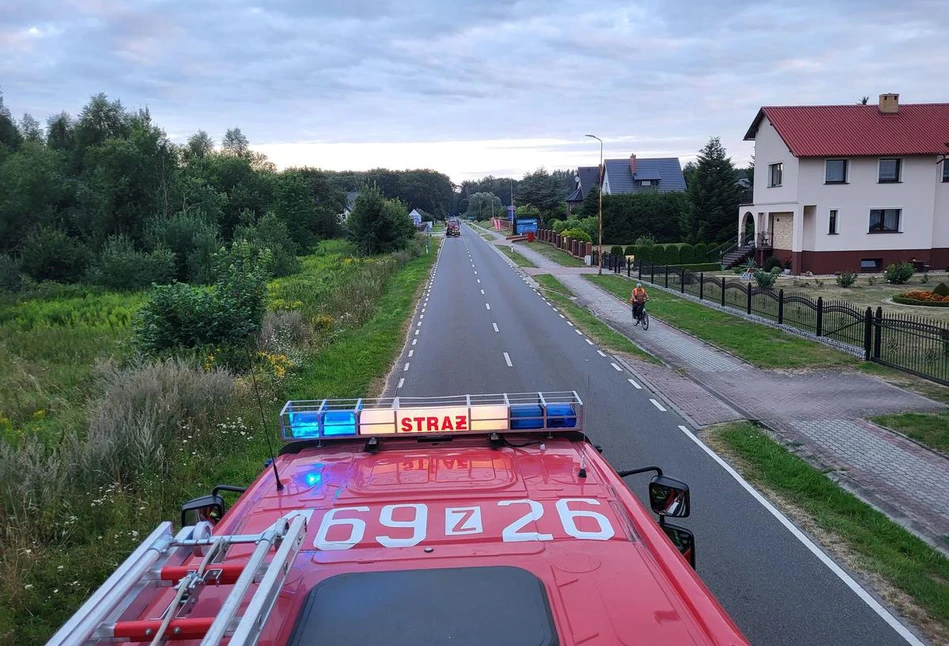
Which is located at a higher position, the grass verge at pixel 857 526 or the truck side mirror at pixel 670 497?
the truck side mirror at pixel 670 497

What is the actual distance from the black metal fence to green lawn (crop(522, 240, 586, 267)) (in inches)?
858

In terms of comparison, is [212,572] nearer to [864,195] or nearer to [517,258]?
[864,195]

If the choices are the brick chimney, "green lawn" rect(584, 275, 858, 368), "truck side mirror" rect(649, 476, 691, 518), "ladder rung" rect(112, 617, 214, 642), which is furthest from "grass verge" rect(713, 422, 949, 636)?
the brick chimney

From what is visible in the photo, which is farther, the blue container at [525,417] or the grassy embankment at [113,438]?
the grassy embankment at [113,438]

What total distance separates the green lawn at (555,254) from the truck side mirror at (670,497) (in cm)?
4651

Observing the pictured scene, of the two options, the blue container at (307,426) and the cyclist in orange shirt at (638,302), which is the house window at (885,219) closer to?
the cyclist in orange shirt at (638,302)

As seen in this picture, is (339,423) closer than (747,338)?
Yes

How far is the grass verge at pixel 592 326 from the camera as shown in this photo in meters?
21.1

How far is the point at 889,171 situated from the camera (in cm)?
4056

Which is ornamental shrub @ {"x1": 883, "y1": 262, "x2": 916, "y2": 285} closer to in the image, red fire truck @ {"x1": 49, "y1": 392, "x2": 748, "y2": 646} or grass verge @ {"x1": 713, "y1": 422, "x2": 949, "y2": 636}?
grass verge @ {"x1": 713, "y1": 422, "x2": 949, "y2": 636}

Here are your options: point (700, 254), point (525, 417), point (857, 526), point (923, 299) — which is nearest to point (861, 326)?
point (923, 299)

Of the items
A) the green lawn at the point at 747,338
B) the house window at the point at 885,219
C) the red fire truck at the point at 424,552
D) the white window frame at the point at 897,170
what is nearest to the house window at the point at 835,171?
the white window frame at the point at 897,170

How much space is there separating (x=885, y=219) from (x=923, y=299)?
14.9 metres

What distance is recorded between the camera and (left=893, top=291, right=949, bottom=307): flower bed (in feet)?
90.6
